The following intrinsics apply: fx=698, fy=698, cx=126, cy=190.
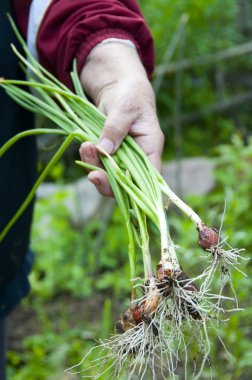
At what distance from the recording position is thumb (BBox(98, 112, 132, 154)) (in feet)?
3.89

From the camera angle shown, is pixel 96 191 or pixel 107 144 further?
pixel 96 191

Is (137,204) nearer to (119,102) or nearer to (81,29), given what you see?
(119,102)

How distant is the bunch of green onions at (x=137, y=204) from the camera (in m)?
0.97

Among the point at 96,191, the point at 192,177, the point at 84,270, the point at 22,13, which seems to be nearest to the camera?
the point at 22,13

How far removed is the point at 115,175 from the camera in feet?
3.75

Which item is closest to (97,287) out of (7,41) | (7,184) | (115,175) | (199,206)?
(199,206)

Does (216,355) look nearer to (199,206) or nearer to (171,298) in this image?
(171,298)

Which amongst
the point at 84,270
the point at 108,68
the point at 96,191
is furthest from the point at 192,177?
the point at 108,68

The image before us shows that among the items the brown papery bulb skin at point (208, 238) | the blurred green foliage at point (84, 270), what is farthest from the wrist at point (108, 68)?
the blurred green foliage at point (84, 270)

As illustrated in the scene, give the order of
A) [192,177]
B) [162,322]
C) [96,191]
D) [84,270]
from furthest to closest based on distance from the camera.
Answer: [192,177], [96,191], [84,270], [162,322]

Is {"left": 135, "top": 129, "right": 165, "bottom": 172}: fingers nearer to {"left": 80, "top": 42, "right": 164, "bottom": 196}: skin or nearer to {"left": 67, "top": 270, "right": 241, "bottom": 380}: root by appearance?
{"left": 80, "top": 42, "right": 164, "bottom": 196}: skin

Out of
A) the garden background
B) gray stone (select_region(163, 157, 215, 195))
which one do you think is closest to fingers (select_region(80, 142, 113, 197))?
the garden background

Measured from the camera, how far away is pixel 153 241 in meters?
2.61

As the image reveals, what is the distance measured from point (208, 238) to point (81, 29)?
528 mm
